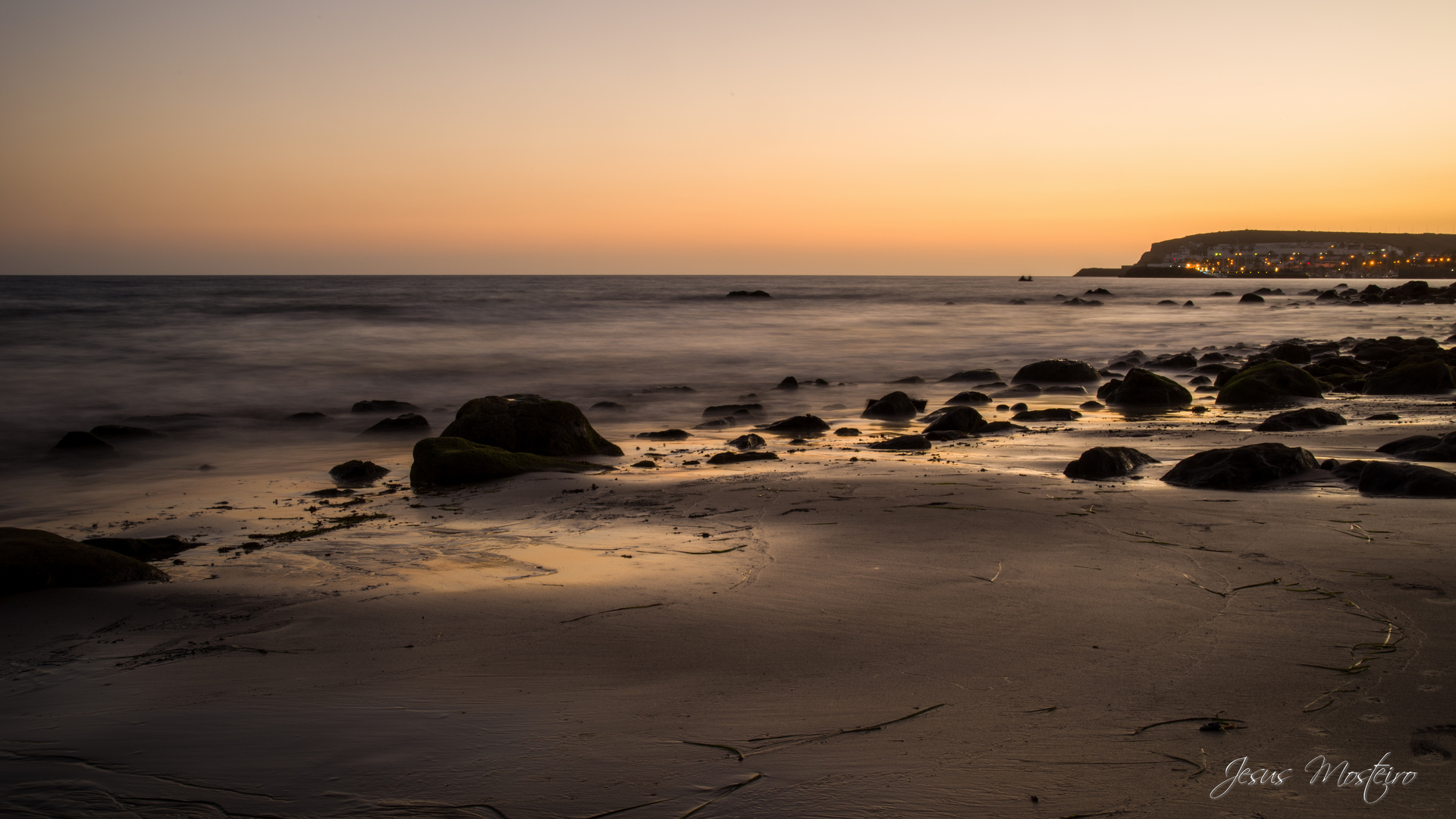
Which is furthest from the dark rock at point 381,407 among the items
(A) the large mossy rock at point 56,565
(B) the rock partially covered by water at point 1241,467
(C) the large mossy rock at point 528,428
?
(B) the rock partially covered by water at point 1241,467

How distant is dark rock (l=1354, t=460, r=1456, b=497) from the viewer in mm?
4629

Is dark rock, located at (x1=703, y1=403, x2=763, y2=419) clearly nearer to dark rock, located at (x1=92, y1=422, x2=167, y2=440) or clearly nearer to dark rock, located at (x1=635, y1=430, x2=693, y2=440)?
dark rock, located at (x1=635, y1=430, x2=693, y2=440)

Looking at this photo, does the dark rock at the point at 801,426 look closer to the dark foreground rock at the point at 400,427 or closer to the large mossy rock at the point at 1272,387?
the dark foreground rock at the point at 400,427

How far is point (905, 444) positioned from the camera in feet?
24.0

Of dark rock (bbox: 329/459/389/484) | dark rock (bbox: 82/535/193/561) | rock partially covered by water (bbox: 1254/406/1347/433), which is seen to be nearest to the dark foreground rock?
dark rock (bbox: 329/459/389/484)

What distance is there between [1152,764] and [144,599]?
3.80 m

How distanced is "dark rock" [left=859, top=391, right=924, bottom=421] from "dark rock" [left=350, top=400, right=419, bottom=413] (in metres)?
6.14

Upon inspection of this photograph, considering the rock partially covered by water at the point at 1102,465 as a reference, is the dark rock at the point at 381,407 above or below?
below

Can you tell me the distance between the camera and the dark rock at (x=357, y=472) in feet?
22.0

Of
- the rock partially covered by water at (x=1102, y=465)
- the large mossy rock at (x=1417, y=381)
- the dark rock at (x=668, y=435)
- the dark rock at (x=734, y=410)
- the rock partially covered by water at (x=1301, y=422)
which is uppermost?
the large mossy rock at (x=1417, y=381)

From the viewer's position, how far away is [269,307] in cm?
4119

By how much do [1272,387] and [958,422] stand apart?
15.1ft

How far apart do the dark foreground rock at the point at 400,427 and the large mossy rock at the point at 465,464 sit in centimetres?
297

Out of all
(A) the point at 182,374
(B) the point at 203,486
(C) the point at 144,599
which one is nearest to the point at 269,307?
(A) the point at 182,374
